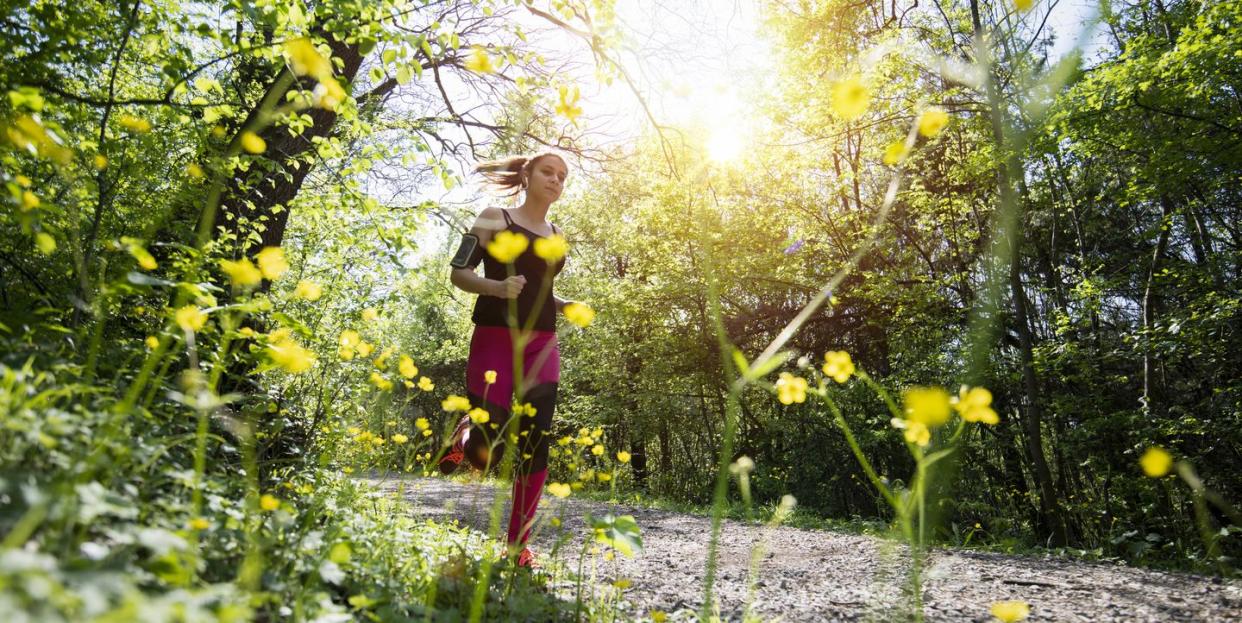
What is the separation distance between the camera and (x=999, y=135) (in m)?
5.39

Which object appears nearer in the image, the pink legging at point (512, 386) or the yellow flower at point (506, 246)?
the yellow flower at point (506, 246)

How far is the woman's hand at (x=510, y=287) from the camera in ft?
6.50

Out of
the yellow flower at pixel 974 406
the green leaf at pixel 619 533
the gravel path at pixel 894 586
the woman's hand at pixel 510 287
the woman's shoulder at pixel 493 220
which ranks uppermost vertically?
the woman's shoulder at pixel 493 220

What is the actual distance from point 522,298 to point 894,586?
190cm

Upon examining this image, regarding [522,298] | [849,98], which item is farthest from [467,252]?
[849,98]

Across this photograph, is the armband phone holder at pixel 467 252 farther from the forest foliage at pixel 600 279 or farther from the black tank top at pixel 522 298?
the forest foliage at pixel 600 279

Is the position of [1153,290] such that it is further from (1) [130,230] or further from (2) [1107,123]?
(1) [130,230]

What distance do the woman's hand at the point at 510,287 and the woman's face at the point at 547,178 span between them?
2.72 feet

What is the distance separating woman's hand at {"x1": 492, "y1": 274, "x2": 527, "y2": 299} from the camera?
6.50 ft

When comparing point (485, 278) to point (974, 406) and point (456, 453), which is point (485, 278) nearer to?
point (456, 453)

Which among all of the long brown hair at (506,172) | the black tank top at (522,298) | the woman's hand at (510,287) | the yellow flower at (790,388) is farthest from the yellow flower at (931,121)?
the long brown hair at (506,172)

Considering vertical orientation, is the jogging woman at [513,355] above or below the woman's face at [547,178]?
below

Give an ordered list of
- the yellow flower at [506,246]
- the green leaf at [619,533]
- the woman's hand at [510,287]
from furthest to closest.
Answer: the woman's hand at [510,287] < the green leaf at [619,533] < the yellow flower at [506,246]

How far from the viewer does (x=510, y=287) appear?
1996mm
